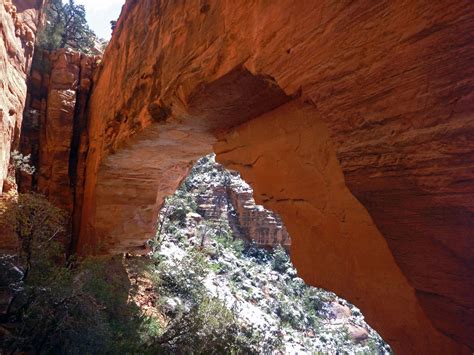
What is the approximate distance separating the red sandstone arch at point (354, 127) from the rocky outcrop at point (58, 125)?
416 cm

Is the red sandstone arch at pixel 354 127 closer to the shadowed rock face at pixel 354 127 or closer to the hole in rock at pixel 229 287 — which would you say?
the shadowed rock face at pixel 354 127

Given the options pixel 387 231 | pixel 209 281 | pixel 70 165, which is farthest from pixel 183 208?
pixel 387 231

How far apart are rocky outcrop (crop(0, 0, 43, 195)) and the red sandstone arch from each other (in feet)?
8.52

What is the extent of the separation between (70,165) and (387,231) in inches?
256

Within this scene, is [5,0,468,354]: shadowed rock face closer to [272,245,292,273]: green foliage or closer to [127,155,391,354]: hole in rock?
[127,155,391,354]: hole in rock

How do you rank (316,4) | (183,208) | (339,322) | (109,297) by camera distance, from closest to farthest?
(316,4)
(109,297)
(339,322)
(183,208)

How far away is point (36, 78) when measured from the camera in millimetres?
A: 6766

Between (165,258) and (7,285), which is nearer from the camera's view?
(7,285)

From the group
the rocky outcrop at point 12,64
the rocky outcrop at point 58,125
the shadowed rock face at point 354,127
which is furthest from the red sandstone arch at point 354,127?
the rocky outcrop at point 58,125

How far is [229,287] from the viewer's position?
1089cm

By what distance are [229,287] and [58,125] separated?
7.24 meters

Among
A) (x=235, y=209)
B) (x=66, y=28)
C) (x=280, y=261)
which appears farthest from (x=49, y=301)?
(x=235, y=209)

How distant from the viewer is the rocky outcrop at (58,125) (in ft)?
20.5

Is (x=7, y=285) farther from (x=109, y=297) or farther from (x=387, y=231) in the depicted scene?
(x=387, y=231)
